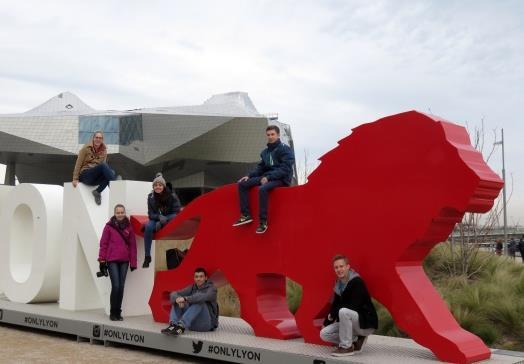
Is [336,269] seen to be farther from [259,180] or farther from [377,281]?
[259,180]

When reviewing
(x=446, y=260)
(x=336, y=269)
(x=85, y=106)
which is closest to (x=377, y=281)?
(x=336, y=269)

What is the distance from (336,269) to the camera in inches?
233

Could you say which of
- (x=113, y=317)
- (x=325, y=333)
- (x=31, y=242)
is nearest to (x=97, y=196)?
(x=113, y=317)

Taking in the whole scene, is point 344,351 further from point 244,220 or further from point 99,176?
point 99,176

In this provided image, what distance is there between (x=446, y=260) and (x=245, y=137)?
31172 mm

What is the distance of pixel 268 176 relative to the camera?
7.03 m

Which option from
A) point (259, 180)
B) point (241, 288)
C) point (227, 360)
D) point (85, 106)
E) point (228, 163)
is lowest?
point (227, 360)

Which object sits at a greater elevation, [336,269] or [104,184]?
[104,184]

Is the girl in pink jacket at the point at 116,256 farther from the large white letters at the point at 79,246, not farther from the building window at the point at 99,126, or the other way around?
the building window at the point at 99,126

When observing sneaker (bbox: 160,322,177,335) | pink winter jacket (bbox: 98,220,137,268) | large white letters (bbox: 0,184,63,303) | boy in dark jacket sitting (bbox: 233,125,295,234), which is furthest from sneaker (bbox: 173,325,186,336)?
large white letters (bbox: 0,184,63,303)

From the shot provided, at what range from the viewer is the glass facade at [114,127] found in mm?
43531

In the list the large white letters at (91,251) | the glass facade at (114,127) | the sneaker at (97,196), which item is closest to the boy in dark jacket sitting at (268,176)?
the large white letters at (91,251)

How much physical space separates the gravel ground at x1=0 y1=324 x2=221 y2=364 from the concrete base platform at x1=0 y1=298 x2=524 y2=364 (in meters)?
0.13

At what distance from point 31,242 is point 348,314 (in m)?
7.25
